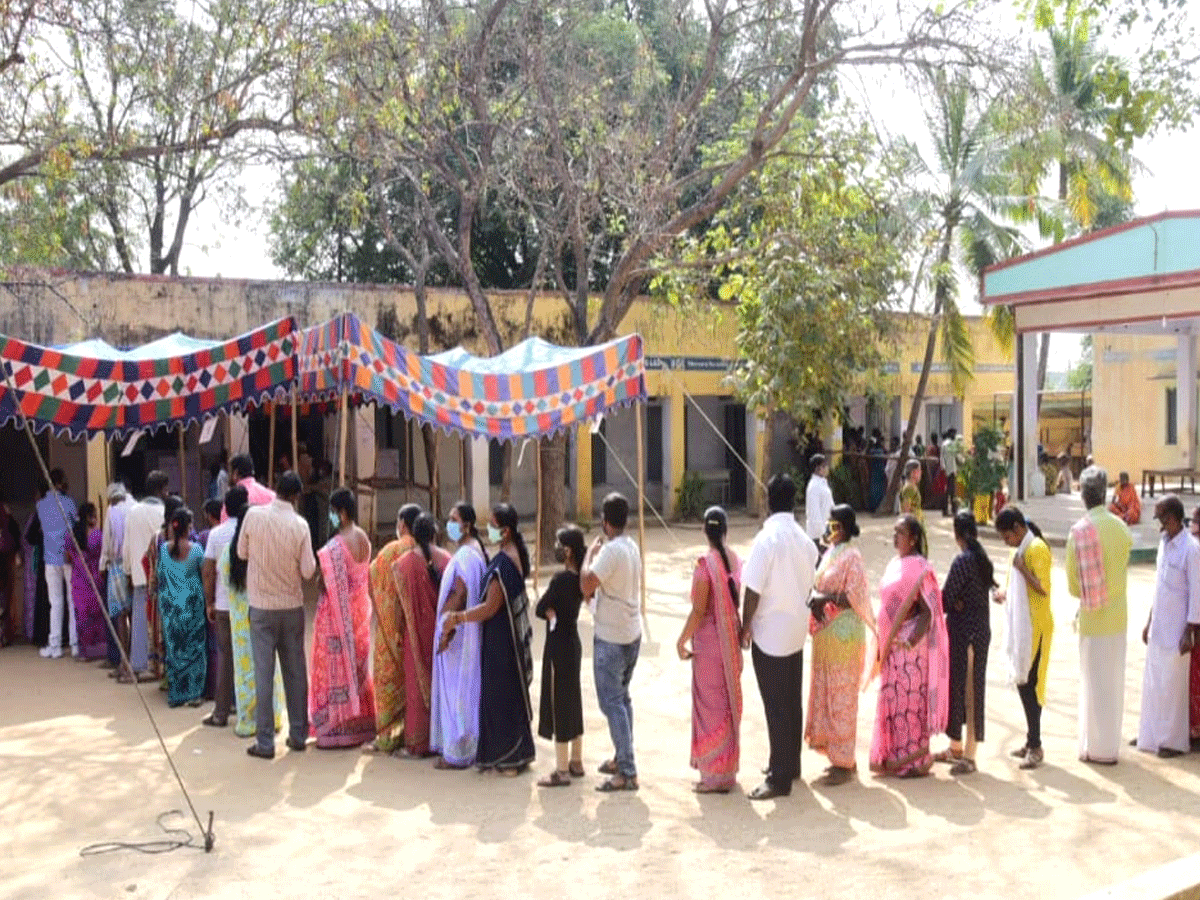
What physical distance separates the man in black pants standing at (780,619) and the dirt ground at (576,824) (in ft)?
0.86

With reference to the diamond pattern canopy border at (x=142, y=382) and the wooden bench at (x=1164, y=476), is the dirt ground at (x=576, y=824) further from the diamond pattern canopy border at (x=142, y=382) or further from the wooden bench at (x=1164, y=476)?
the wooden bench at (x=1164, y=476)

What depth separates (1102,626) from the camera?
6.74m

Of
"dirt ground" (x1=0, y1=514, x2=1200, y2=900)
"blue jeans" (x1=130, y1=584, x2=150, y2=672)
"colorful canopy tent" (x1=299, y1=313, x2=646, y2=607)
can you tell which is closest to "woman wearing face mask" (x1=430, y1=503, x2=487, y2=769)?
"dirt ground" (x1=0, y1=514, x2=1200, y2=900)

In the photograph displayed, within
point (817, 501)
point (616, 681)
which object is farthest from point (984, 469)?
point (616, 681)

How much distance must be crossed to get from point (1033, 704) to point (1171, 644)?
86 centimetres

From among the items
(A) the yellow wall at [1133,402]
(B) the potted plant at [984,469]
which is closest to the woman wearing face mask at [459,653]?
(B) the potted plant at [984,469]

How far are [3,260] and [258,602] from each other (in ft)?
35.7

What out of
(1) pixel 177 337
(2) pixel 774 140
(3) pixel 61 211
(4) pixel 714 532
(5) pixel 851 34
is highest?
(5) pixel 851 34

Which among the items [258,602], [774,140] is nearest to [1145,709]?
[258,602]

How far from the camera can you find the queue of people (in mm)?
6211

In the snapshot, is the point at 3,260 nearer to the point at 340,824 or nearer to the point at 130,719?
the point at 130,719

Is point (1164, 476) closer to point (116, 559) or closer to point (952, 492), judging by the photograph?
point (952, 492)

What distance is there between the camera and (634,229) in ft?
47.9

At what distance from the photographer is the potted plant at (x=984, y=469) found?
61.3 feet
